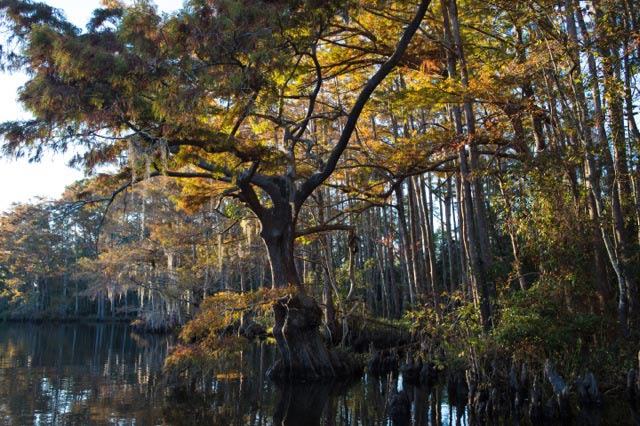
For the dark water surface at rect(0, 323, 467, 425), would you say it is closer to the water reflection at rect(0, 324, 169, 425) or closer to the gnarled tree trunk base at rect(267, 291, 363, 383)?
the water reflection at rect(0, 324, 169, 425)

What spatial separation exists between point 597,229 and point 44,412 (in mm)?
8341

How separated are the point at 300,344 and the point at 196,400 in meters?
2.33

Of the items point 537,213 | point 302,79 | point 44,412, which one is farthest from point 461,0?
point 44,412

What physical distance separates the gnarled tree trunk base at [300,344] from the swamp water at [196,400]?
0.41 meters

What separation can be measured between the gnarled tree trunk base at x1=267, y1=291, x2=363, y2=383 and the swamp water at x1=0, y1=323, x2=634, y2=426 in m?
0.41

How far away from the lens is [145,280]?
69.7 feet

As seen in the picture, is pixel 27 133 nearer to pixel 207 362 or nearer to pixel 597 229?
pixel 207 362

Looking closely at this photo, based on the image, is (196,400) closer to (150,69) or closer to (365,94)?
(150,69)

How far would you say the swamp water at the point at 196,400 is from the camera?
690 cm

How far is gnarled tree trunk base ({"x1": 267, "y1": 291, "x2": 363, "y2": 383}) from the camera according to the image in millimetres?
9812

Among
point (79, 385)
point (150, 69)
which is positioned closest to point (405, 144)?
point (150, 69)

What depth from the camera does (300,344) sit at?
999 cm

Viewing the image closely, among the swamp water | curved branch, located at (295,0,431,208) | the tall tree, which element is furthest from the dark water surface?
curved branch, located at (295,0,431,208)

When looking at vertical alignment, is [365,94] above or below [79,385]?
above
